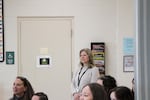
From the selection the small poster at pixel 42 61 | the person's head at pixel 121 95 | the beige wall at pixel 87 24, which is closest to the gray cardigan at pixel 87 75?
the beige wall at pixel 87 24

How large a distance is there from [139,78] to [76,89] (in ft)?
9.10

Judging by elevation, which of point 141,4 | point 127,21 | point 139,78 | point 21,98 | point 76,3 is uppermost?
point 76,3

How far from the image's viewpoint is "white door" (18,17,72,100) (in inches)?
192

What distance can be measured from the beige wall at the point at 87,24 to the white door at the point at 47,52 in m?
0.12

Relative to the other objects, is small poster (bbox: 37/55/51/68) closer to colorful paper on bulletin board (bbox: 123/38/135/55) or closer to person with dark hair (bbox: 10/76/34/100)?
colorful paper on bulletin board (bbox: 123/38/135/55)

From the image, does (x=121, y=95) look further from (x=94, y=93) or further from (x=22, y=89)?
(x=22, y=89)

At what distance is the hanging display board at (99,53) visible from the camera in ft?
15.8

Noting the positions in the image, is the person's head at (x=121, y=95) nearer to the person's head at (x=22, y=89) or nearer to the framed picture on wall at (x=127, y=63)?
the person's head at (x=22, y=89)

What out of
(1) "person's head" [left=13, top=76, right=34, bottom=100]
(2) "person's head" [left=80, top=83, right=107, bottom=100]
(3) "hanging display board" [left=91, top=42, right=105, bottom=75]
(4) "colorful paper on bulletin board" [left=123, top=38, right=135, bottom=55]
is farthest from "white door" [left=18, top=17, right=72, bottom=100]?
(2) "person's head" [left=80, top=83, right=107, bottom=100]

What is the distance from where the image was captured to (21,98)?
10.5ft

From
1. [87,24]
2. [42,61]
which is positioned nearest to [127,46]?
[87,24]

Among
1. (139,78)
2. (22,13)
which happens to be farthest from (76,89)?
(139,78)

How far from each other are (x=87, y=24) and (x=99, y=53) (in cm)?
56

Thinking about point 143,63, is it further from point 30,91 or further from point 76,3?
point 76,3
